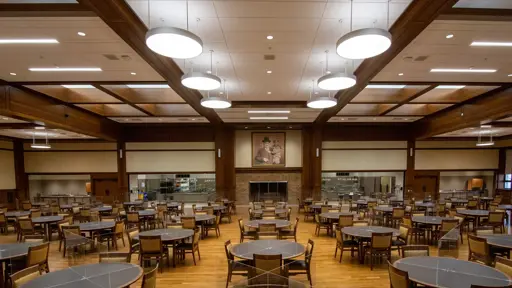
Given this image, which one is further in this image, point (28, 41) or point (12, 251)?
point (12, 251)

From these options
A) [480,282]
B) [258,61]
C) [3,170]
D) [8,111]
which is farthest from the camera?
[3,170]

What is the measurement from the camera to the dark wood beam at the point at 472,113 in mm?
9937

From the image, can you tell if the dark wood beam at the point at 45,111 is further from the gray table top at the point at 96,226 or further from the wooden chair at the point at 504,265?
the wooden chair at the point at 504,265

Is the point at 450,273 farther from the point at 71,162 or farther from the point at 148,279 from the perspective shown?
the point at 71,162

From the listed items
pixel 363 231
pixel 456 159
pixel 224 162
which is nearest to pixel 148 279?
pixel 363 231

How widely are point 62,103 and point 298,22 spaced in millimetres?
10912

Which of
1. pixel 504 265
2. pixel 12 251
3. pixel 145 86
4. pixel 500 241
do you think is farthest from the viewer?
pixel 145 86

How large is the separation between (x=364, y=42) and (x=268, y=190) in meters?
15.6

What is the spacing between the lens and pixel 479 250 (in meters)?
6.67

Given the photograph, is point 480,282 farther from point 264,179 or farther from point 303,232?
point 264,179

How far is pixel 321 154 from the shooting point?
18.3m

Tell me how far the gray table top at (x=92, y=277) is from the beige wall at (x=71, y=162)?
52.0 ft

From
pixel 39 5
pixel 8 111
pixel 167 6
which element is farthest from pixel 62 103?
pixel 167 6

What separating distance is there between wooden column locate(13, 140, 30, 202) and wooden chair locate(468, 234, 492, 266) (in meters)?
24.3
